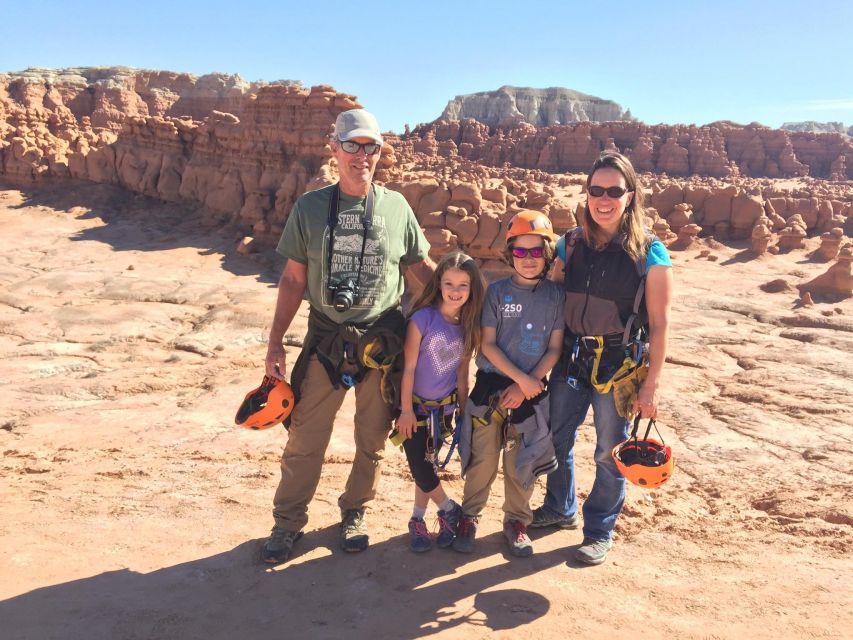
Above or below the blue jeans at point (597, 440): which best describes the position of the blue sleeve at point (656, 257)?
above

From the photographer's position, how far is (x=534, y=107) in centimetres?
8044

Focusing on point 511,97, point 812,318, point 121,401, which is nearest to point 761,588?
point 121,401

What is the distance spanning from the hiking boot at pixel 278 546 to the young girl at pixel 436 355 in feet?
2.19

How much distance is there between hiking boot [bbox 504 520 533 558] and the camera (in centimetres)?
324

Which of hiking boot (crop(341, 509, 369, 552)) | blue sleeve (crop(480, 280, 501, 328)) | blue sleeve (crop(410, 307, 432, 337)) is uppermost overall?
blue sleeve (crop(480, 280, 501, 328))

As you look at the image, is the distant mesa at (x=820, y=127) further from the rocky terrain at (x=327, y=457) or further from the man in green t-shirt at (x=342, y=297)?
the man in green t-shirt at (x=342, y=297)

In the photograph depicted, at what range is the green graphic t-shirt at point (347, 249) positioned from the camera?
3.12m

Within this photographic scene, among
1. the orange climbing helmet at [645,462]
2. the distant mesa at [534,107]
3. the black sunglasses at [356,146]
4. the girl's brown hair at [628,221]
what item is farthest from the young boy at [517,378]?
the distant mesa at [534,107]

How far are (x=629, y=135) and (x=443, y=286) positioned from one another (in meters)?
50.1

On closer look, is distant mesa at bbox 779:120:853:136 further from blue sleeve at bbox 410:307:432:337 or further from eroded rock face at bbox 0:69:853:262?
blue sleeve at bbox 410:307:432:337

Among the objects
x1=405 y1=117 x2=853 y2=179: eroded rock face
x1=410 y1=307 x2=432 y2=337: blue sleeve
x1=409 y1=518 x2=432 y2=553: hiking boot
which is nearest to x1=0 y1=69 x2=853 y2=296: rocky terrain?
x1=410 y1=307 x2=432 y2=337: blue sleeve

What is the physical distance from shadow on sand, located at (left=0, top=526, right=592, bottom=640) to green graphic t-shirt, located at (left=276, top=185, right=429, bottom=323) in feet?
4.39

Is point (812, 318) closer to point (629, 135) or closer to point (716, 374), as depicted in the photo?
point (716, 374)

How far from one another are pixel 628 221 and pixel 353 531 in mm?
2250
